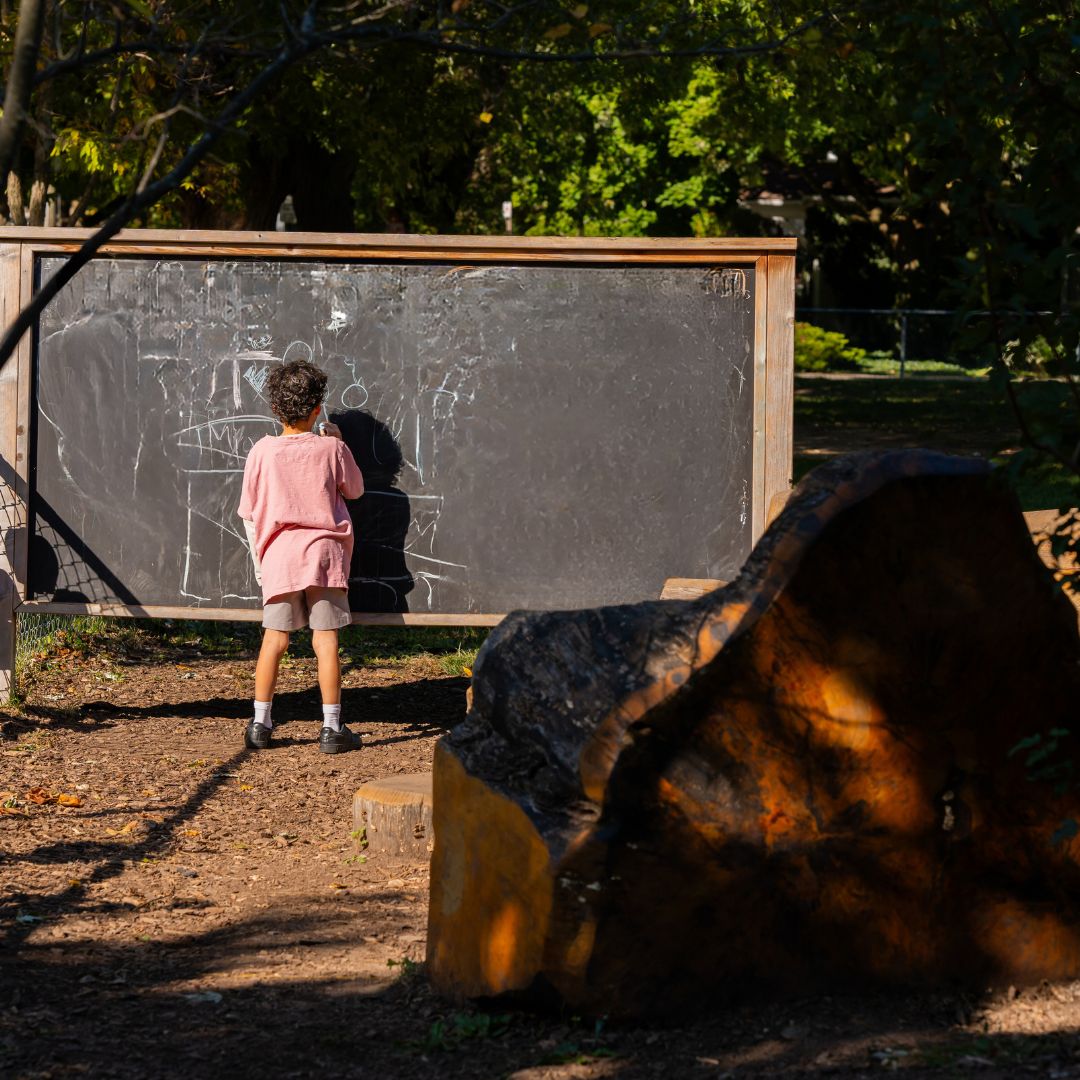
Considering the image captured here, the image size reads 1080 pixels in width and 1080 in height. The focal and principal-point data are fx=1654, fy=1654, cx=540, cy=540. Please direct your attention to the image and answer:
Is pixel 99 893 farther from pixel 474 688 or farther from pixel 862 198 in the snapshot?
pixel 862 198

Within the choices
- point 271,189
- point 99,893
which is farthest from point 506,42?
point 99,893

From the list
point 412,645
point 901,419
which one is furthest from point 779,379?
point 901,419

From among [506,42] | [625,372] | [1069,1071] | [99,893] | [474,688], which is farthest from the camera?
[506,42]

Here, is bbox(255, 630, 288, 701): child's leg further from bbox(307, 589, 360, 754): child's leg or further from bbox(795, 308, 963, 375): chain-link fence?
bbox(795, 308, 963, 375): chain-link fence

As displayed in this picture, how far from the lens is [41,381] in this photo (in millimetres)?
7484

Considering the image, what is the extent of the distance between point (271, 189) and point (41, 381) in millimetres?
10405

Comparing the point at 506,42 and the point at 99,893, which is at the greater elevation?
the point at 506,42

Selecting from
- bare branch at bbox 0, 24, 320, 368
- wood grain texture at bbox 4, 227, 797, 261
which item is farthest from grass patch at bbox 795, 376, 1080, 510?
bare branch at bbox 0, 24, 320, 368

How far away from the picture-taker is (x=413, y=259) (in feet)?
23.7

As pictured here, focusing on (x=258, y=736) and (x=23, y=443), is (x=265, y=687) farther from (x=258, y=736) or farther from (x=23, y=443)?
(x=23, y=443)

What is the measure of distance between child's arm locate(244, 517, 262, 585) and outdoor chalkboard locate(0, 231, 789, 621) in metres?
0.04

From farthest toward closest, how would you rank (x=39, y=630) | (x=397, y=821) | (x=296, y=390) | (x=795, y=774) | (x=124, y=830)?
(x=39, y=630), (x=296, y=390), (x=124, y=830), (x=397, y=821), (x=795, y=774)

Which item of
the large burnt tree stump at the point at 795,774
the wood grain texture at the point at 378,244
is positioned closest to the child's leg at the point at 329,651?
the wood grain texture at the point at 378,244

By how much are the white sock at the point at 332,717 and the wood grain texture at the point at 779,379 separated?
2099 millimetres
